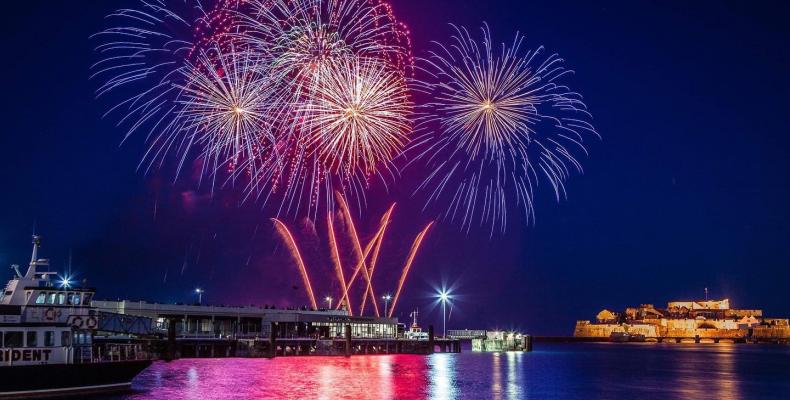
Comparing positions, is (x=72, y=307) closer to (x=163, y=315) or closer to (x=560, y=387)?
(x=560, y=387)

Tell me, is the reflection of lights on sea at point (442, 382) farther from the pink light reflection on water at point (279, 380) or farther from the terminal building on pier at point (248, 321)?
the terminal building on pier at point (248, 321)

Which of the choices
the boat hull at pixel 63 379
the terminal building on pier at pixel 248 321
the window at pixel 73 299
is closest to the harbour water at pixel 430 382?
the boat hull at pixel 63 379

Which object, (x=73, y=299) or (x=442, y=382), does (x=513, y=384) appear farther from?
(x=73, y=299)

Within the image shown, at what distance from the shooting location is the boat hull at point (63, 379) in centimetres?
4597

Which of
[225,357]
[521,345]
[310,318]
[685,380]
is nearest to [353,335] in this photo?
[310,318]

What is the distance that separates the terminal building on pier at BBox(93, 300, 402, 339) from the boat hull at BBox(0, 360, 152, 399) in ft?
141

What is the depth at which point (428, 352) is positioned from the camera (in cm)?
13075

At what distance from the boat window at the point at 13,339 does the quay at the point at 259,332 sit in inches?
1378

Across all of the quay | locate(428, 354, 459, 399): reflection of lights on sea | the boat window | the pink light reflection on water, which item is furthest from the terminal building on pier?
the boat window

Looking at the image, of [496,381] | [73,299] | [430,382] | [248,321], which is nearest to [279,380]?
[430,382]

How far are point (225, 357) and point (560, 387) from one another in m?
47.8

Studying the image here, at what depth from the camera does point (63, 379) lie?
48.2 m

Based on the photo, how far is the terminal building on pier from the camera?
99312mm

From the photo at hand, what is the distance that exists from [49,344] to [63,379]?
2324 millimetres
